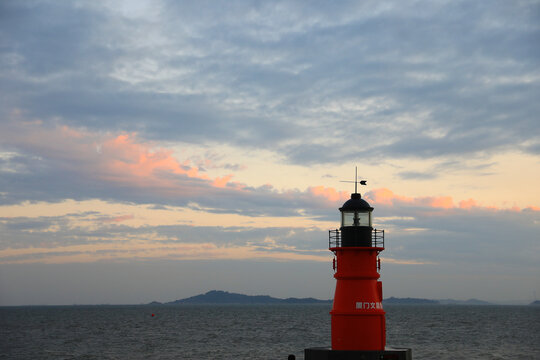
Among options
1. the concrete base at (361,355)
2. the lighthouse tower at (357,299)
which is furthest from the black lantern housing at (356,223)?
the concrete base at (361,355)

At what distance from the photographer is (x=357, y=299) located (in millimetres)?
19703

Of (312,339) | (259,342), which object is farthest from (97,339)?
(312,339)

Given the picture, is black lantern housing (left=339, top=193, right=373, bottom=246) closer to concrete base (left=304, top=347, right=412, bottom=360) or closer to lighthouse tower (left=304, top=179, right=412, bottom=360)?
lighthouse tower (left=304, top=179, right=412, bottom=360)

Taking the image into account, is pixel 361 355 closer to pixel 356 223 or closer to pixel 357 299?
pixel 357 299

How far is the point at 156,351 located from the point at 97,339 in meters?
21.5

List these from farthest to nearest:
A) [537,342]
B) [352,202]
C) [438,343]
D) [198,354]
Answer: [537,342], [438,343], [198,354], [352,202]

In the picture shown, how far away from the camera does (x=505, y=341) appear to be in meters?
75.2

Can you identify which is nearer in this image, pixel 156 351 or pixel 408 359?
pixel 408 359

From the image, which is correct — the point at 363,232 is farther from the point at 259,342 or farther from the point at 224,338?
the point at 224,338

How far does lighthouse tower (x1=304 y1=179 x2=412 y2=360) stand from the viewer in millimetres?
19438

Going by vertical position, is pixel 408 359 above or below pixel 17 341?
above

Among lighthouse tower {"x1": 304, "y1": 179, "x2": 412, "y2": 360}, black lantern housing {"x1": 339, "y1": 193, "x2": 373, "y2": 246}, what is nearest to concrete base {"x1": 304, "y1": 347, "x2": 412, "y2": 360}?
lighthouse tower {"x1": 304, "y1": 179, "x2": 412, "y2": 360}

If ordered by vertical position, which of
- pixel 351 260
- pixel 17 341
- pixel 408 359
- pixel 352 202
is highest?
pixel 352 202

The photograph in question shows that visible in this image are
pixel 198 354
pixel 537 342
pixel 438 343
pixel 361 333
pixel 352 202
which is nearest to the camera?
pixel 361 333
